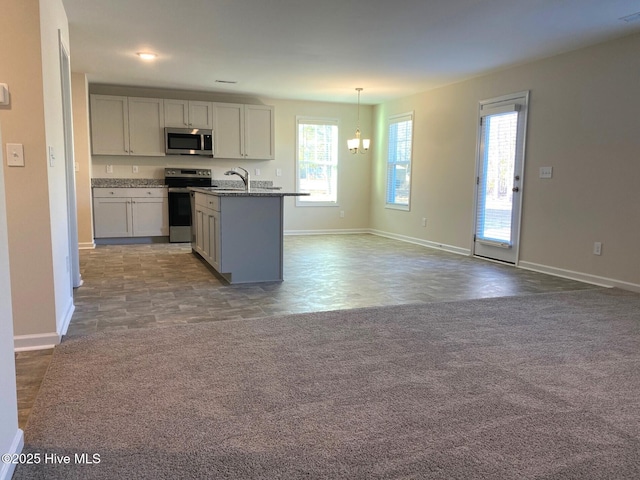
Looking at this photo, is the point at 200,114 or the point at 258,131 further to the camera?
the point at 258,131

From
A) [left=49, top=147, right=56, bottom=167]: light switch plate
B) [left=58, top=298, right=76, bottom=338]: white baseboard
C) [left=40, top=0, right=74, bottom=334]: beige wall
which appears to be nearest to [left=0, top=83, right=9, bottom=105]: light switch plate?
[left=40, top=0, right=74, bottom=334]: beige wall

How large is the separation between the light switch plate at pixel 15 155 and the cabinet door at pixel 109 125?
4917mm

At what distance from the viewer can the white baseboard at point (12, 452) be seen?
1522 mm

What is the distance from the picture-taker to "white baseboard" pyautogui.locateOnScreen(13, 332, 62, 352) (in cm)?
278

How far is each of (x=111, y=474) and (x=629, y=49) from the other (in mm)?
5253

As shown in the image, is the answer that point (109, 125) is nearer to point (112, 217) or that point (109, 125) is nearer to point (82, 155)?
point (82, 155)

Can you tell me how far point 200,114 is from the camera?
7.70 meters

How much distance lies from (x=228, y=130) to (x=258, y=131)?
0.51 m

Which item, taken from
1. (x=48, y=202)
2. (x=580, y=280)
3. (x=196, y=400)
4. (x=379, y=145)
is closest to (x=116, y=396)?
(x=196, y=400)

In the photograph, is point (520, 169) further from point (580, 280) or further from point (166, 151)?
point (166, 151)

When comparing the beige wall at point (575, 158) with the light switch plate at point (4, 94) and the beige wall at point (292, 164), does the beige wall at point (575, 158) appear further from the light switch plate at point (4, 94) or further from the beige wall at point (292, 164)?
the light switch plate at point (4, 94)

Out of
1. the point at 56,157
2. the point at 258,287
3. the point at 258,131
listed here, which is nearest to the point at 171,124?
the point at 258,131

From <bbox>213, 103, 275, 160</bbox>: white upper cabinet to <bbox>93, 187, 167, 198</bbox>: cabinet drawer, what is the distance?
1.07 meters

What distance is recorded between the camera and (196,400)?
2152 mm
